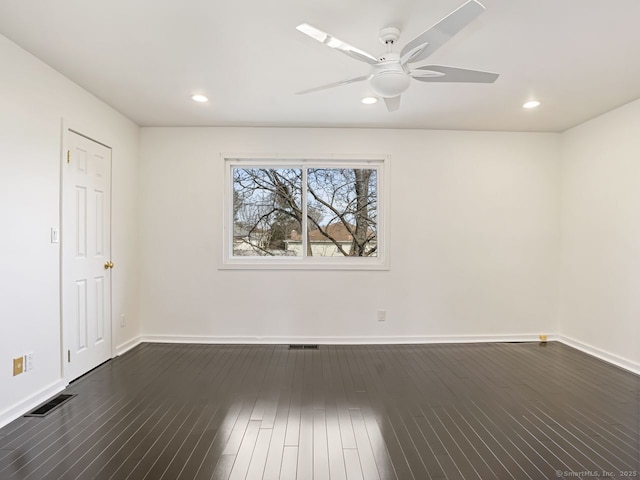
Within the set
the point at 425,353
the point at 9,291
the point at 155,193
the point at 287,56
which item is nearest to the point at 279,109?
the point at 287,56

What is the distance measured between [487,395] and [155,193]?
13.1ft

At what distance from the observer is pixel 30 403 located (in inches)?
93.5

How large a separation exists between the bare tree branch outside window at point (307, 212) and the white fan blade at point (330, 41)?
87.5 inches

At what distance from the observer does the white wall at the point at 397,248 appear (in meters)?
3.94

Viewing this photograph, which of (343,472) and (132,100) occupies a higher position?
(132,100)

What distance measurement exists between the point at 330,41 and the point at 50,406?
10.2 feet

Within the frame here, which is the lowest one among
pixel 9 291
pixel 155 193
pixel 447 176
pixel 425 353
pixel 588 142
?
pixel 425 353

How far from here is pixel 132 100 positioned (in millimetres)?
3180

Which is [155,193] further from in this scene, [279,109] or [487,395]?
[487,395]

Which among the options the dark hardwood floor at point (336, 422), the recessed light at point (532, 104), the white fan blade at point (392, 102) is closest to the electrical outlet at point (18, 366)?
the dark hardwood floor at point (336, 422)

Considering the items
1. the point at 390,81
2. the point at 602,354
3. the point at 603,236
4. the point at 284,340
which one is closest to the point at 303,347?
the point at 284,340

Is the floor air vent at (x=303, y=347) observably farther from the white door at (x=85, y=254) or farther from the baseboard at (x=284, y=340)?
the white door at (x=85, y=254)

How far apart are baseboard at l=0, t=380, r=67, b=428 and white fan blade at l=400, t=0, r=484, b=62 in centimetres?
341

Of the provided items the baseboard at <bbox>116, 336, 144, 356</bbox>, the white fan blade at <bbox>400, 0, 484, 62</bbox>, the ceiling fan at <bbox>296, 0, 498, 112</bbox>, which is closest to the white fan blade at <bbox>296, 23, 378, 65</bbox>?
the ceiling fan at <bbox>296, 0, 498, 112</bbox>
